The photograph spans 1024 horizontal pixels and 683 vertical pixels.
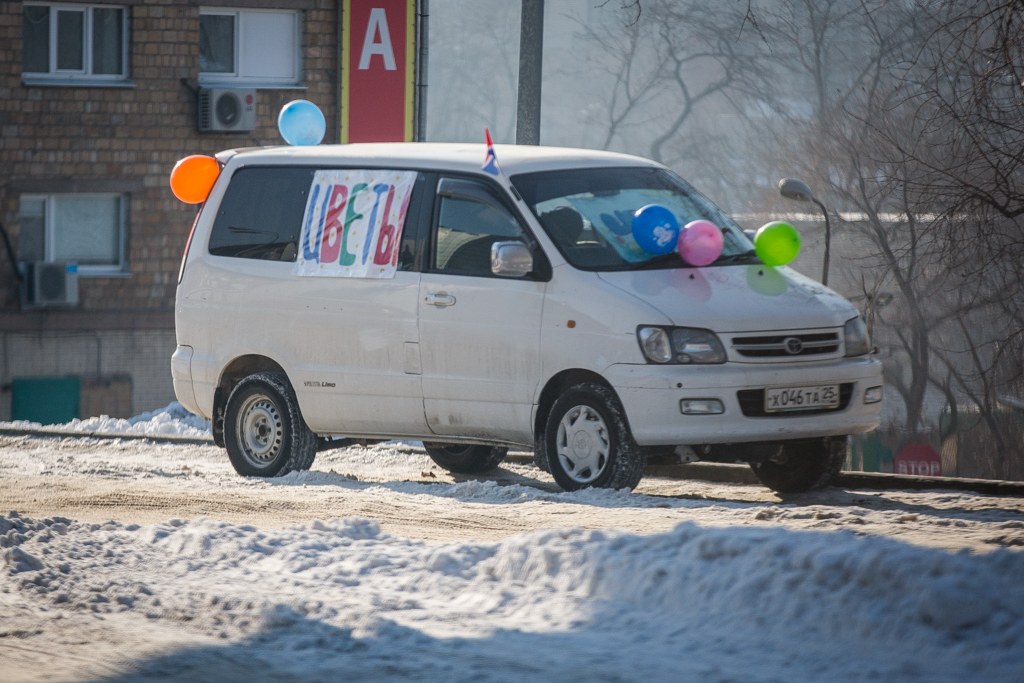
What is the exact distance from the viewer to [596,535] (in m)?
6.15

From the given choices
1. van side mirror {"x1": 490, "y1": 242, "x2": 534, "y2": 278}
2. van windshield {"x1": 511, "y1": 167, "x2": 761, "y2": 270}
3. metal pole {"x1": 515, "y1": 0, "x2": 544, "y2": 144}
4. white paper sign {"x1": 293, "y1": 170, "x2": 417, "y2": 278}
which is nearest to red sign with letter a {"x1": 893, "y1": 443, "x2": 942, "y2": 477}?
metal pole {"x1": 515, "y1": 0, "x2": 544, "y2": 144}

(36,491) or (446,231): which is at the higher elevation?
(446,231)

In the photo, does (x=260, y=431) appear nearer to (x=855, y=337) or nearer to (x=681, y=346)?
(x=681, y=346)

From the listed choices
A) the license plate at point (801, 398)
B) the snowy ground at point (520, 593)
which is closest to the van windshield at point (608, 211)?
the license plate at point (801, 398)

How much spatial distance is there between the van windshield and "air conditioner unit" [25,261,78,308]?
15.8 m

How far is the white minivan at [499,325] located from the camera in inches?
319

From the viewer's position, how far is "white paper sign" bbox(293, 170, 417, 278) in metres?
9.25

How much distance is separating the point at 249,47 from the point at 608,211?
16127 mm

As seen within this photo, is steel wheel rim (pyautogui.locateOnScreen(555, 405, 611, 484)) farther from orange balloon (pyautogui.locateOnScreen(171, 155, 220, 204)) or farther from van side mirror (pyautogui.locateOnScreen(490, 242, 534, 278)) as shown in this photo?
orange balloon (pyautogui.locateOnScreen(171, 155, 220, 204))

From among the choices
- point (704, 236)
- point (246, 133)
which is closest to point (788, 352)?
point (704, 236)

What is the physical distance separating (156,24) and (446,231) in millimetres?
15550

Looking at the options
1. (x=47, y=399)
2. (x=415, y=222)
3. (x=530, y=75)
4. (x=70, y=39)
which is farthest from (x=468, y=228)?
(x=47, y=399)

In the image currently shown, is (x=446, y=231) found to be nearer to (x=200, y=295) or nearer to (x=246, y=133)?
(x=200, y=295)

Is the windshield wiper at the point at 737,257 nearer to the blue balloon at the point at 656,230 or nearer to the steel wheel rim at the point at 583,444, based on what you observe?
the blue balloon at the point at 656,230
